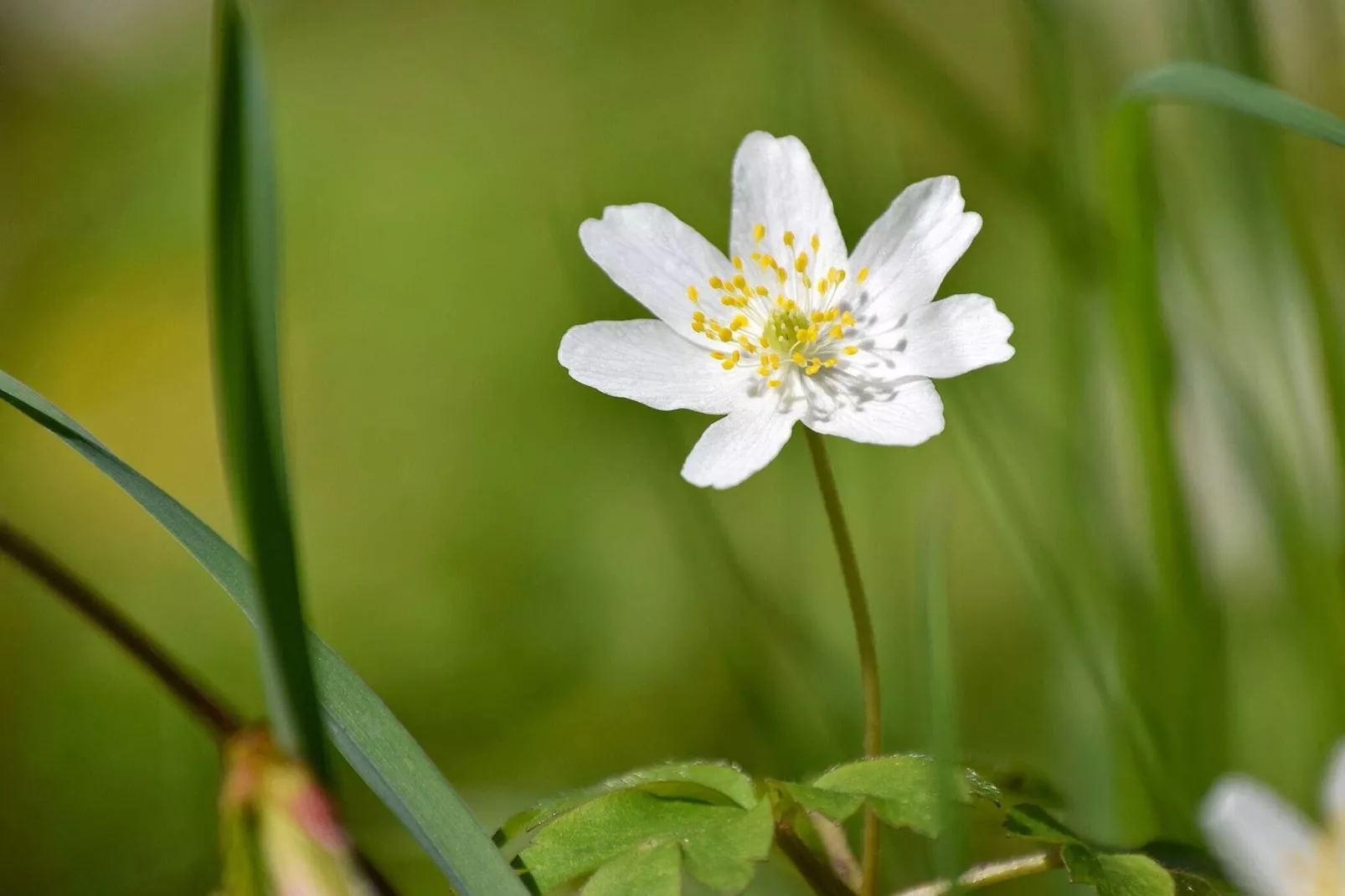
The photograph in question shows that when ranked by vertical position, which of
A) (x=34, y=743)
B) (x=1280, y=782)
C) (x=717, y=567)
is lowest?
(x=1280, y=782)

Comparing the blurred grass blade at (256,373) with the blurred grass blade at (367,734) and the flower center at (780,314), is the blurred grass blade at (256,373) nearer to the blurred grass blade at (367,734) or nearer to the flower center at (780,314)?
the blurred grass blade at (367,734)

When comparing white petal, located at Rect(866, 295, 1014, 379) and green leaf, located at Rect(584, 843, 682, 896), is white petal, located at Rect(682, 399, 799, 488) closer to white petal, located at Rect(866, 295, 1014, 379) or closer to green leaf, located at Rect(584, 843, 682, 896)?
white petal, located at Rect(866, 295, 1014, 379)

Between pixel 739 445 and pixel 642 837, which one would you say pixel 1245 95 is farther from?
pixel 642 837

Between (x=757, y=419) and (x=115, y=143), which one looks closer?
(x=757, y=419)

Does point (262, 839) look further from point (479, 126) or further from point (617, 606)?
point (479, 126)

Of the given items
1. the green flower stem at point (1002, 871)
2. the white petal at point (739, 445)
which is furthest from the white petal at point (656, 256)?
the green flower stem at point (1002, 871)

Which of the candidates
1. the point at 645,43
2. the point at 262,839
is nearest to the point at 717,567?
the point at 262,839

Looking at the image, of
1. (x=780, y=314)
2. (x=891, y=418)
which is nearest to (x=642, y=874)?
(x=891, y=418)
